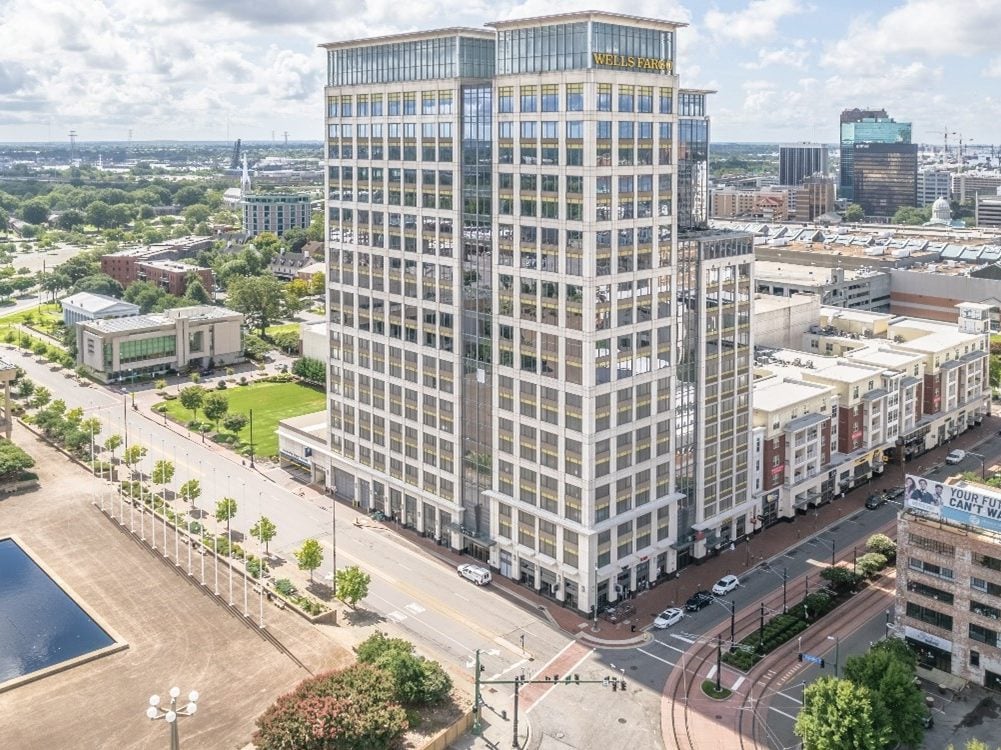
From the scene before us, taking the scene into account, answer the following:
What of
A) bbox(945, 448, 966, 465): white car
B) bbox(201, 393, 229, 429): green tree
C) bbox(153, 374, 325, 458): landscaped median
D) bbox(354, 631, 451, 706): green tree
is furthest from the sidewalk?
bbox(201, 393, 229, 429): green tree

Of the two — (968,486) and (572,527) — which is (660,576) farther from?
(968,486)

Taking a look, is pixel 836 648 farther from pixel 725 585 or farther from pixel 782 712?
pixel 725 585

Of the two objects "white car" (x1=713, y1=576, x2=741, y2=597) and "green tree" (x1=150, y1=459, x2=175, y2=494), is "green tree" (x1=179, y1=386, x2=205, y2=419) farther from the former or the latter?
"white car" (x1=713, y1=576, x2=741, y2=597)

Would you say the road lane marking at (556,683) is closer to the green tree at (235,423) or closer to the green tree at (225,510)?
the green tree at (225,510)

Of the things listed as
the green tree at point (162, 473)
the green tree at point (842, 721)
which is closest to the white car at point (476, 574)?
the green tree at point (842, 721)

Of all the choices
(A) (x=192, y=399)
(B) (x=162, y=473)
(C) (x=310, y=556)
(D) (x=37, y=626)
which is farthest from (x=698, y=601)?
(A) (x=192, y=399)

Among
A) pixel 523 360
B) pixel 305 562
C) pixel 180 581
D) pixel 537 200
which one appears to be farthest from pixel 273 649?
pixel 537 200
